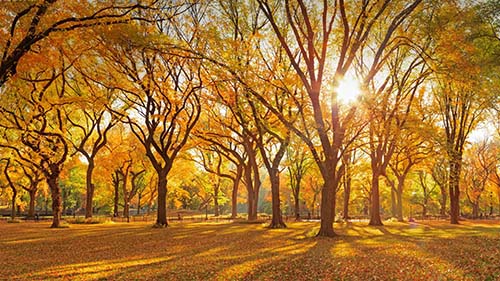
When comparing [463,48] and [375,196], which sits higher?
[463,48]

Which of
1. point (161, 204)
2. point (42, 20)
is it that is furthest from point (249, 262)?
point (161, 204)

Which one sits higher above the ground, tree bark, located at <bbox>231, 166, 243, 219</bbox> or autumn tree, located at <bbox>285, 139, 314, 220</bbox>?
autumn tree, located at <bbox>285, 139, 314, 220</bbox>

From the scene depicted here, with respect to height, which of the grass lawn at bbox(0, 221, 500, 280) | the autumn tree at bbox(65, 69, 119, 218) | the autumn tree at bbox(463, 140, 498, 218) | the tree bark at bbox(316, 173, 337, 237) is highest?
the autumn tree at bbox(65, 69, 119, 218)

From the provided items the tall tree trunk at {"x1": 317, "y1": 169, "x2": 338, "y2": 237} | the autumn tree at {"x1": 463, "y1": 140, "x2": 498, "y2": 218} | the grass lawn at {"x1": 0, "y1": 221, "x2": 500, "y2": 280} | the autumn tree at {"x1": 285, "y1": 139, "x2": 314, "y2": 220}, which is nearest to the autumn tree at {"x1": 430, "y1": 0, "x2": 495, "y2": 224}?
the tall tree trunk at {"x1": 317, "y1": 169, "x2": 338, "y2": 237}

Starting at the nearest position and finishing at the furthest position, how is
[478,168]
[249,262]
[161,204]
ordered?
[249,262]
[161,204]
[478,168]

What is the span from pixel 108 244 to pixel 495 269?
1419 centimetres

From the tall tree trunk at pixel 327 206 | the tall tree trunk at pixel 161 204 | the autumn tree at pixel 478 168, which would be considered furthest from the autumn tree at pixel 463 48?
the autumn tree at pixel 478 168

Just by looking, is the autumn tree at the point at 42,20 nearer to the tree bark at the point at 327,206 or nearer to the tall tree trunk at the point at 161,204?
the tree bark at the point at 327,206

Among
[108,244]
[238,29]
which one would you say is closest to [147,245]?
[108,244]

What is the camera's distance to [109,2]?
15.2 m

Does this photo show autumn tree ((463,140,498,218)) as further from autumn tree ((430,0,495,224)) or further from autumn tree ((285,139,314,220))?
autumn tree ((430,0,495,224))

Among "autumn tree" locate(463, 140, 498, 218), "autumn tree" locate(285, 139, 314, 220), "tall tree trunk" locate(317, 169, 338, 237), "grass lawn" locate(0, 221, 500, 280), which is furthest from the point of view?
"autumn tree" locate(463, 140, 498, 218)

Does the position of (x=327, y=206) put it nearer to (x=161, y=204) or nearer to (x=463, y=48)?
(x=463, y=48)

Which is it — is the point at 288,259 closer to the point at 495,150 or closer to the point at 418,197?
the point at 495,150
